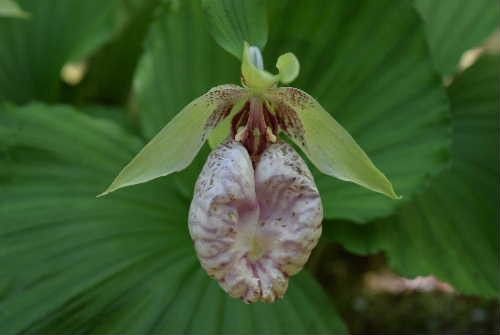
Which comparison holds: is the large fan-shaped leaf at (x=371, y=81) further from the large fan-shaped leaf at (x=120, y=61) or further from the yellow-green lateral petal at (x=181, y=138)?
the large fan-shaped leaf at (x=120, y=61)

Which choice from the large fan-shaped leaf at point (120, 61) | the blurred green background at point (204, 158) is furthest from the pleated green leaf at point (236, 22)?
the large fan-shaped leaf at point (120, 61)

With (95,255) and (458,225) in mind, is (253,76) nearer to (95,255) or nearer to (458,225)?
(95,255)

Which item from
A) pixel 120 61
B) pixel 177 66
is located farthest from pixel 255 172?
pixel 120 61

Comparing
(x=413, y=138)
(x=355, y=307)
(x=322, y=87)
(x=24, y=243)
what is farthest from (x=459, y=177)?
(x=24, y=243)

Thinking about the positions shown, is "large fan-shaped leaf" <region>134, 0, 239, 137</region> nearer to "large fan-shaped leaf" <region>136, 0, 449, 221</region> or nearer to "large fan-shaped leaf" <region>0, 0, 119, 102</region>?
"large fan-shaped leaf" <region>136, 0, 449, 221</region>

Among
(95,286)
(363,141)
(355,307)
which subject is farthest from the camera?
(355,307)

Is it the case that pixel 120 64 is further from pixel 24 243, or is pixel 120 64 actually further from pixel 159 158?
pixel 159 158
